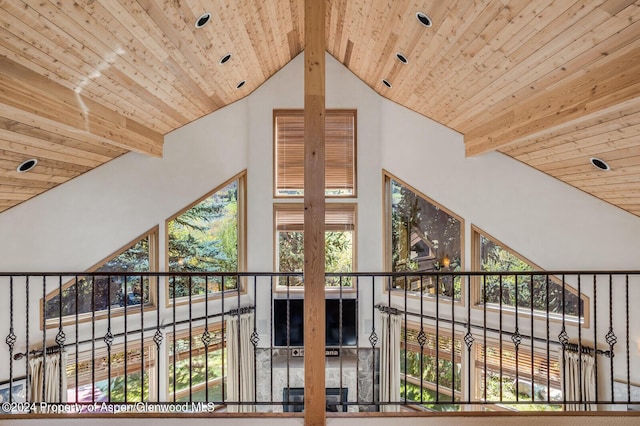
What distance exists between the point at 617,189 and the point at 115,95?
4.82m

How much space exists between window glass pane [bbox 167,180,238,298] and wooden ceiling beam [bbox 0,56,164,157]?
5.93 feet

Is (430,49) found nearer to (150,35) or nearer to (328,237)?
(150,35)

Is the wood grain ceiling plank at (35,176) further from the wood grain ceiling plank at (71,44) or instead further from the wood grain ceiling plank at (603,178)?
the wood grain ceiling plank at (603,178)

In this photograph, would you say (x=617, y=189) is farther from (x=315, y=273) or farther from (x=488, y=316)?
(x=315, y=273)

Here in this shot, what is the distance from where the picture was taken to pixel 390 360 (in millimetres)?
5352

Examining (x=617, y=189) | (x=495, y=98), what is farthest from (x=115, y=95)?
(x=617, y=189)

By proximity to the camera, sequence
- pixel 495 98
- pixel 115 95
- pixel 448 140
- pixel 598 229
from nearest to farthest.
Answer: pixel 115 95 → pixel 495 98 → pixel 598 229 → pixel 448 140

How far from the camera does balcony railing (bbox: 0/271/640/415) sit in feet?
12.1

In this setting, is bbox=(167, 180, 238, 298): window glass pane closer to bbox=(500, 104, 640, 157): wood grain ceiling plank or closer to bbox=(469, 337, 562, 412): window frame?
bbox=(469, 337, 562, 412): window frame

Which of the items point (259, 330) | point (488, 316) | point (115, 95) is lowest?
point (259, 330)

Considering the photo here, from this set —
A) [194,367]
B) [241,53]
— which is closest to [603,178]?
[241,53]

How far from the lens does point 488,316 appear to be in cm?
470

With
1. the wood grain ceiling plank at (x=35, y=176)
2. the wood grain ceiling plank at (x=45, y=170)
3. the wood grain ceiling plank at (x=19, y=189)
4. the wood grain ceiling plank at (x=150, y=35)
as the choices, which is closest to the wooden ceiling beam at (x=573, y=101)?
the wood grain ceiling plank at (x=150, y=35)

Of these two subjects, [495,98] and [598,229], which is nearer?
[495,98]
